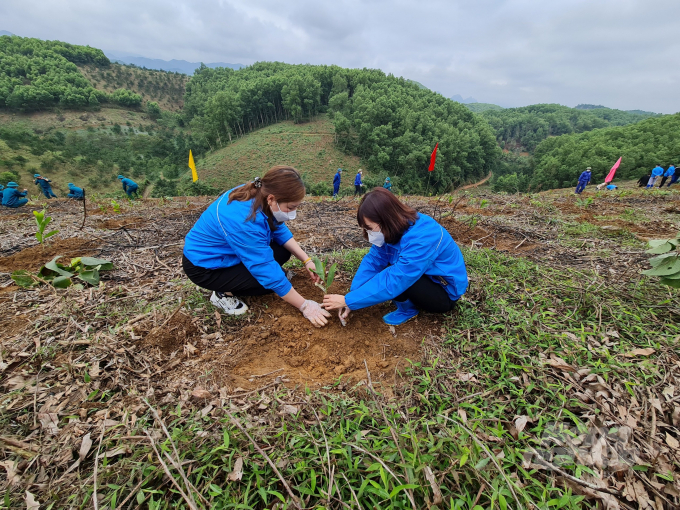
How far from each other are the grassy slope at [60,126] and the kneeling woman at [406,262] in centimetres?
3925

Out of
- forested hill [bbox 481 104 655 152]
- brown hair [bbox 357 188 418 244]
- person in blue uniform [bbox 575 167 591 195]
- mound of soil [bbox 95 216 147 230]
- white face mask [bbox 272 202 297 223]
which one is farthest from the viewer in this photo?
forested hill [bbox 481 104 655 152]

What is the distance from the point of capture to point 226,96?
148 feet

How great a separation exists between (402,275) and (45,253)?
13.5ft

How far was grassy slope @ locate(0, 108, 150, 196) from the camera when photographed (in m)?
29.7

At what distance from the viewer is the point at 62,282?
2436mm

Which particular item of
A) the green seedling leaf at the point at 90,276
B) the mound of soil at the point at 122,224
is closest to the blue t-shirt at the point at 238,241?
the green seedling leaf at the point at 90,276

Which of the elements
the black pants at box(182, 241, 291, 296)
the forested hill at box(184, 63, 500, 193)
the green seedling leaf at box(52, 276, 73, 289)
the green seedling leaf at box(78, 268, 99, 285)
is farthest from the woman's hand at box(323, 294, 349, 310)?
the forested hill at box(184, 63, 500, 193)

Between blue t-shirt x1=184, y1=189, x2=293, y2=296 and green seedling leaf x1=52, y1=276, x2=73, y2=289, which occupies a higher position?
blue t-shirt x1=184, y1=189, x2=293, y2=296

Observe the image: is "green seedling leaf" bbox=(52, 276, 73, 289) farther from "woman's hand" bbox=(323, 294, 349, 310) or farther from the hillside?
"woman's hand" bbox=(323, 294, 349, 310)

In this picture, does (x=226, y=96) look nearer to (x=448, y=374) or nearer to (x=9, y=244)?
(x=9, y=244)

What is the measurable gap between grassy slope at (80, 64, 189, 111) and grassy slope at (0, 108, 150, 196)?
15.1 meters

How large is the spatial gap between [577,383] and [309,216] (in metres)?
5.22

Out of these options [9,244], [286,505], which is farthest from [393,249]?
[9,244]

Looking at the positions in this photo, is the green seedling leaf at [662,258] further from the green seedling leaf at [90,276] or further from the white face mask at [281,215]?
the green seedling leaf at [90,276]
